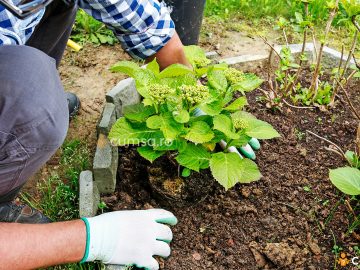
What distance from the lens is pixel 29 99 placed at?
1.41 metres

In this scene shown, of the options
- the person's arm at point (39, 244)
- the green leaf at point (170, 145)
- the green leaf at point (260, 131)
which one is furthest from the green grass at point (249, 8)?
the person's arm at point (39, 244)

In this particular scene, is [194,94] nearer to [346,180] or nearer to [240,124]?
[240,124]

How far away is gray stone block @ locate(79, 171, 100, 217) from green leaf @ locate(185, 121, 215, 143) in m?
0.45

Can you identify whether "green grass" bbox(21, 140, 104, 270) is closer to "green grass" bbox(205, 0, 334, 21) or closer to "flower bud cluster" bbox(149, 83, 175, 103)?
"flower bud cluster" bbox(149, 83, 175, 103)

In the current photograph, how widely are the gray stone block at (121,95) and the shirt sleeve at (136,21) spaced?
17 centimetres

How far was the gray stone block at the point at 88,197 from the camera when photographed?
1705mm

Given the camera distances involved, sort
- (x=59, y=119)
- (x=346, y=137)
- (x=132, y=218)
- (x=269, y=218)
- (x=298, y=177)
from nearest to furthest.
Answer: (x=59, y=119)
(x=132, y=218)
(x=269, y=218)
(x=298, y=177)
(x=346, y=137)

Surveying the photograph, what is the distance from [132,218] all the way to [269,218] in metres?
0.55

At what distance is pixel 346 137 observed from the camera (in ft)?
7.16

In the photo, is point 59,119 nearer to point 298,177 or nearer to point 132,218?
point 132,218

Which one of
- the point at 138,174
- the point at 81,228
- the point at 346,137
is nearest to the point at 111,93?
the point at 138,174

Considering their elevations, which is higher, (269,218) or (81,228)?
(81,228)

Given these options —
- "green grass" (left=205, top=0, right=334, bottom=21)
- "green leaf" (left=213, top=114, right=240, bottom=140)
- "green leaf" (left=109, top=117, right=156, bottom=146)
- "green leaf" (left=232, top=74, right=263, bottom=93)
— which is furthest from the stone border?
"green grass" (left=205, top=0, right=334, bottom=21)

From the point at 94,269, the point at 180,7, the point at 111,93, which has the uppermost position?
the point at 180,7
